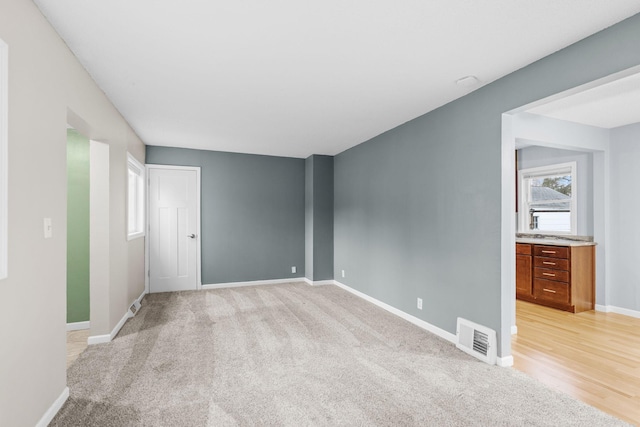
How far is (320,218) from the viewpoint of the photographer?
588 cm

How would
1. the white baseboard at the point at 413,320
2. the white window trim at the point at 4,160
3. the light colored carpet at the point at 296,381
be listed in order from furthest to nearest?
the white baseboard at the point at 413,320 → the light colored carpet at the point at 296,381 → the white window trim at the point at 4,160

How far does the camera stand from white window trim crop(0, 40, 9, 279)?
4.81 ft

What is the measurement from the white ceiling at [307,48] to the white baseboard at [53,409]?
7.99 feet

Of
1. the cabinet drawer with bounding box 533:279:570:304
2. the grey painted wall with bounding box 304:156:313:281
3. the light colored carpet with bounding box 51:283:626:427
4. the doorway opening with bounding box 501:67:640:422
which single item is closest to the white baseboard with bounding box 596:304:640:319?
the doorway opening with bounding box 501:67:640:422

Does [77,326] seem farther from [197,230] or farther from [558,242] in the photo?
[558,242]

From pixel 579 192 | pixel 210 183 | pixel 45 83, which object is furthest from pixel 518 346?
pixel 210 183

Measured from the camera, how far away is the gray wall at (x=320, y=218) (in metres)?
5.85

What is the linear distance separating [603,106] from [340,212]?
3773 mm

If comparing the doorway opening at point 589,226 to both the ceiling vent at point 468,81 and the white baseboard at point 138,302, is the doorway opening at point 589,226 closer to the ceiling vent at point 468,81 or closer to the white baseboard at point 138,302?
the ceiling vent at point 468,81

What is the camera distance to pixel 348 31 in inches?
80.2

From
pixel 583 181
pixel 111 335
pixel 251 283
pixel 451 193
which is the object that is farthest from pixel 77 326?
pixel 583 181

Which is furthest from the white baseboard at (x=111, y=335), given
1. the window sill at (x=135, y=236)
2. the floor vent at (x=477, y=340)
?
the floor vent at (x=477, y=340)

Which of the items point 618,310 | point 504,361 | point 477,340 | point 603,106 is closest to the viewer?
point 504,361

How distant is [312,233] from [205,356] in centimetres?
327
